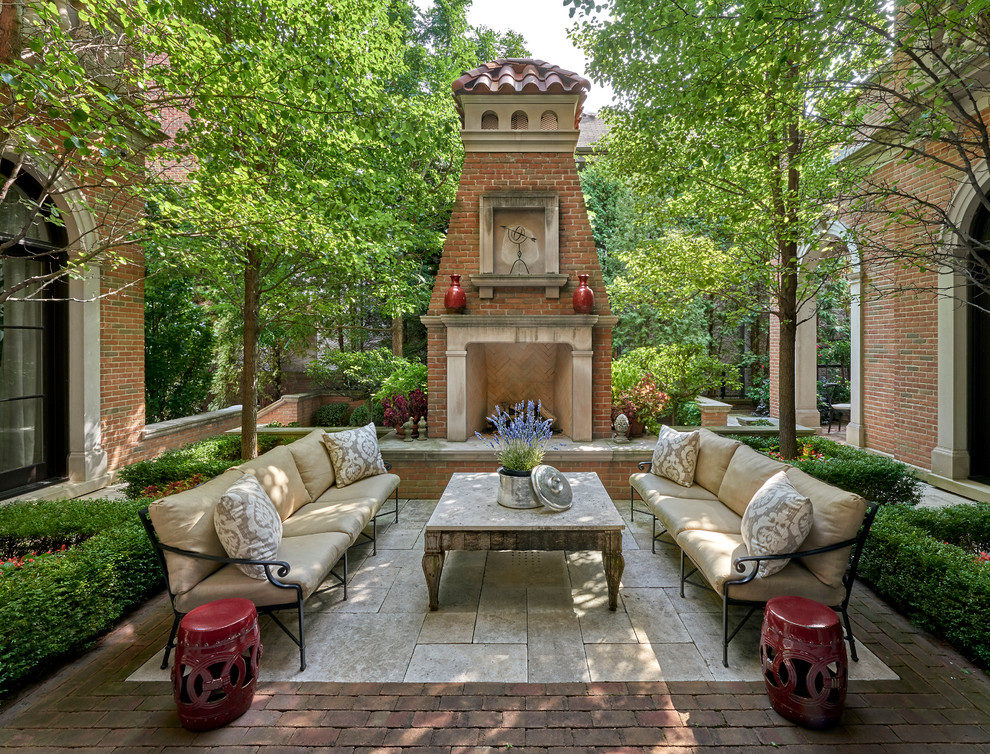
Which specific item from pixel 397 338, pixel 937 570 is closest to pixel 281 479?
pixel 937 570

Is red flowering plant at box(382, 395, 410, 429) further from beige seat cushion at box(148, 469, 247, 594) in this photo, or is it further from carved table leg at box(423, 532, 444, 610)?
beige seat cushion at box(148, 469, 247, 594)

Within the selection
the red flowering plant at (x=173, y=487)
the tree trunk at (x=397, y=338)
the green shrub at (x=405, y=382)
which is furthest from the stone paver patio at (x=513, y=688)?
the tree trunk at (x=397, y=338)

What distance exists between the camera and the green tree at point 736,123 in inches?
154

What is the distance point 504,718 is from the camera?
2.43 meters

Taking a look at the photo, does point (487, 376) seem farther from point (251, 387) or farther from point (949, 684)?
point (949, 684)

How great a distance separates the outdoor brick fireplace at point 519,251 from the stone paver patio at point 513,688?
318 cm

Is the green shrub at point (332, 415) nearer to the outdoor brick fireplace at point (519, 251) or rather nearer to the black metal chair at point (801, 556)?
the outdoor brick fireplace at point (519, 251)

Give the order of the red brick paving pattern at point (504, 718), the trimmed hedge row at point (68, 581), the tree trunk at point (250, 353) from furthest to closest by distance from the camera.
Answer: the tree trunk at point (250, 353) → the trimmed hedge row at point (68, 581) → the red brick paving pattern at point (504, 718)

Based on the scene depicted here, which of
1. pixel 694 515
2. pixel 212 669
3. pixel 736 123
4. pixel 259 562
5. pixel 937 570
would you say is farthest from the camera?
pixel 736 123

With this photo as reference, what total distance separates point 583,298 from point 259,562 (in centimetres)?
466

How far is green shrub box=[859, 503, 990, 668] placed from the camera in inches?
112

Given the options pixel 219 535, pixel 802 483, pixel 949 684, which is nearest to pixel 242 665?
pixel 219 535

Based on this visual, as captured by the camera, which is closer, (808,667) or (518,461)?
(808,667)

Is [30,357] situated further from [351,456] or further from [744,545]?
[744,545]
